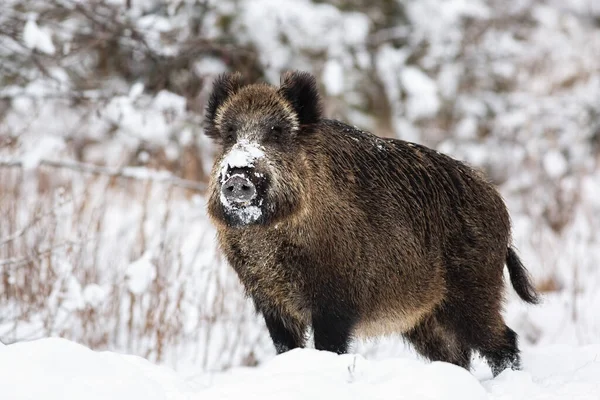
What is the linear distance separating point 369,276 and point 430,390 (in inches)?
55.1

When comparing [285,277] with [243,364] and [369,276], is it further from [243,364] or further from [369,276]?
[243,364]

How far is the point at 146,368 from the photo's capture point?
11.3 ft

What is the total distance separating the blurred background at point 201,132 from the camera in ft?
19.5

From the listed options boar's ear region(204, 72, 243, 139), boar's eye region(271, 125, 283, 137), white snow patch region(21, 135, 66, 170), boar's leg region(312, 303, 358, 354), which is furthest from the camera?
white snow patch region(21, 135, 66, 170)

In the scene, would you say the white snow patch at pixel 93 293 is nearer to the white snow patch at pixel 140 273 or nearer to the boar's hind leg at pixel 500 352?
the white snow patch at pixel 140 273

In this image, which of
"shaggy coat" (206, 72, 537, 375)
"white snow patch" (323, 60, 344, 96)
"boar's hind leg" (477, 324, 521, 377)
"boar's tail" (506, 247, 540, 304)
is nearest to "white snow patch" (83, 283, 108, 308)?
"shaggy coat" (206, 72, 537, 375)

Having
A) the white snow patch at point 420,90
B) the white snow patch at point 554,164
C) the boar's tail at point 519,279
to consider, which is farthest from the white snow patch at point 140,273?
the white snow patch at point 554,164

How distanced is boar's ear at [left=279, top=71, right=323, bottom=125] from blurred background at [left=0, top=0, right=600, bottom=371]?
5.05 feet

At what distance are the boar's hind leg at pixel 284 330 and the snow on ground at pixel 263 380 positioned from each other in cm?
96

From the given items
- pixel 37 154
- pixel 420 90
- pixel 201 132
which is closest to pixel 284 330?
pixel 37 154

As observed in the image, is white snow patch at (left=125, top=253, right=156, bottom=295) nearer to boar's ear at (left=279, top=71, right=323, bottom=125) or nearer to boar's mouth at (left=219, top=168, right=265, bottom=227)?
boar's mouth at (left=219, top=168, right=265, bottom=227)

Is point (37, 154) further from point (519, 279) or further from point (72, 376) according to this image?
point (519, 279)

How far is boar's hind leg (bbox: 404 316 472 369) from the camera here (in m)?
4.78

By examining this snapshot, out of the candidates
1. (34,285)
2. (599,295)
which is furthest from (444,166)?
(599,295)
